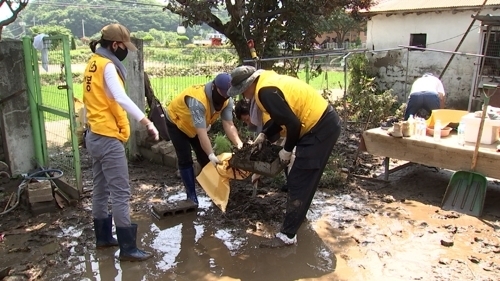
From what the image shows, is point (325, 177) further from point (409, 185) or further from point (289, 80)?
point (289, 80)

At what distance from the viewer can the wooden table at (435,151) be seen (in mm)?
4684

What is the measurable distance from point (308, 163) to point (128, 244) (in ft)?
5.49

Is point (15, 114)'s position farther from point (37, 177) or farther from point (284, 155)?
point (284, 155)

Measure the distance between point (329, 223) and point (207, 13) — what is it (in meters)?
4.15

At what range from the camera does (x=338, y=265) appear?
3580 mm

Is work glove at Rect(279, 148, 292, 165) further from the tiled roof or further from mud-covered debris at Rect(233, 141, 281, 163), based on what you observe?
the tiled roof

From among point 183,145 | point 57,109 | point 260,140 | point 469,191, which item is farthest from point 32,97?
point 469,191

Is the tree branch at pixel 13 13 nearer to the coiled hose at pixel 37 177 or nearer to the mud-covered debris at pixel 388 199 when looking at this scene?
the coiled hose at pixel 37 177

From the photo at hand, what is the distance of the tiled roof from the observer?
10.3 m

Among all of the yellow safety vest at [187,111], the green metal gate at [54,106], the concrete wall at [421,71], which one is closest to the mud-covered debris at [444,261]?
the yellow safety vest at [187,111]

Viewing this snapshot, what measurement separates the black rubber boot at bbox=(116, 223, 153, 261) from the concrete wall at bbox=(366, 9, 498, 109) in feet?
31.9

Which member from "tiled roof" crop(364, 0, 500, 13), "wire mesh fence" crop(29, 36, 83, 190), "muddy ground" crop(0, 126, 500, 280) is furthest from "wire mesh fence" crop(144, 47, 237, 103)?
"tiled roof" crop(364, 0, 500, 13)

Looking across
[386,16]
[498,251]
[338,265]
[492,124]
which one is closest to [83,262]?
[338,265]

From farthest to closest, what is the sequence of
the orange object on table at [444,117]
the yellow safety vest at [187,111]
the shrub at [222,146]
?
the shrub at [222,146]
the orange object on table at [444,117]
the yellow safety vest at [187,111]
